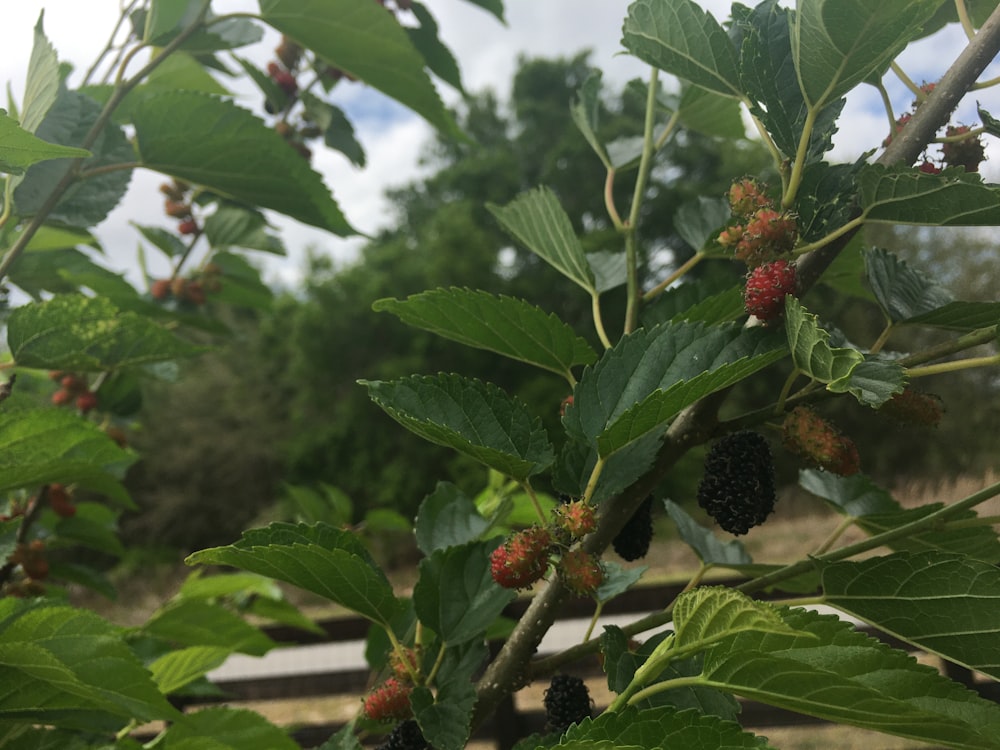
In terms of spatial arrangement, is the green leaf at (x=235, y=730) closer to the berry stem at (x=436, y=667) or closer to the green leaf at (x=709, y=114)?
the berry stem at (x=436, y=667)

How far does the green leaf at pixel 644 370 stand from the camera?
0.24 metres

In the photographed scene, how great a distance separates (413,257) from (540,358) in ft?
25.9

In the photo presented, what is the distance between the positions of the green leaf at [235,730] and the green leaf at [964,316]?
1.26ft

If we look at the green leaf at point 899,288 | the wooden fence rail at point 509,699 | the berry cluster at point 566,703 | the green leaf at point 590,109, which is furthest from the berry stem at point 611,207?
the wooden fence rail at point 509,699

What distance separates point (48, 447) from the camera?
1.26 ft

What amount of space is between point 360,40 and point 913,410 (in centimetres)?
37

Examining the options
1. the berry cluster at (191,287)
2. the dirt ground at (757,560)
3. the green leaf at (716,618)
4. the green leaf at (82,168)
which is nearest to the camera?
the green leaf at (716,618)

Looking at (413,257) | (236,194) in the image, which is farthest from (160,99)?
(413,257)

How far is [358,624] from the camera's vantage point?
4.64 ft

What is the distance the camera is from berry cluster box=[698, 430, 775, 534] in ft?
0.88

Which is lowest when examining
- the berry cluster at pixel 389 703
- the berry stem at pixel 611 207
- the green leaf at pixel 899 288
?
the berry cluster at pixel 389 703

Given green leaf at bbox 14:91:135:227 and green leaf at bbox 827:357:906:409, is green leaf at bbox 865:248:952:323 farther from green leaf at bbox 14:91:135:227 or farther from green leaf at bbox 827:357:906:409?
green leaf at bbox 14:91:135:227

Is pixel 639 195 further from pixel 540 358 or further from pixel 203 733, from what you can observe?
pixel 203 733

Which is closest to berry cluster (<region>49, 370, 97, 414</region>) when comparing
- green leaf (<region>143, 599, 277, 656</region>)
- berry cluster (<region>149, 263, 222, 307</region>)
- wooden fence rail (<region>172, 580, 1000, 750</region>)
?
berry cluster (<region>149, 263, 222, 307</region>)
